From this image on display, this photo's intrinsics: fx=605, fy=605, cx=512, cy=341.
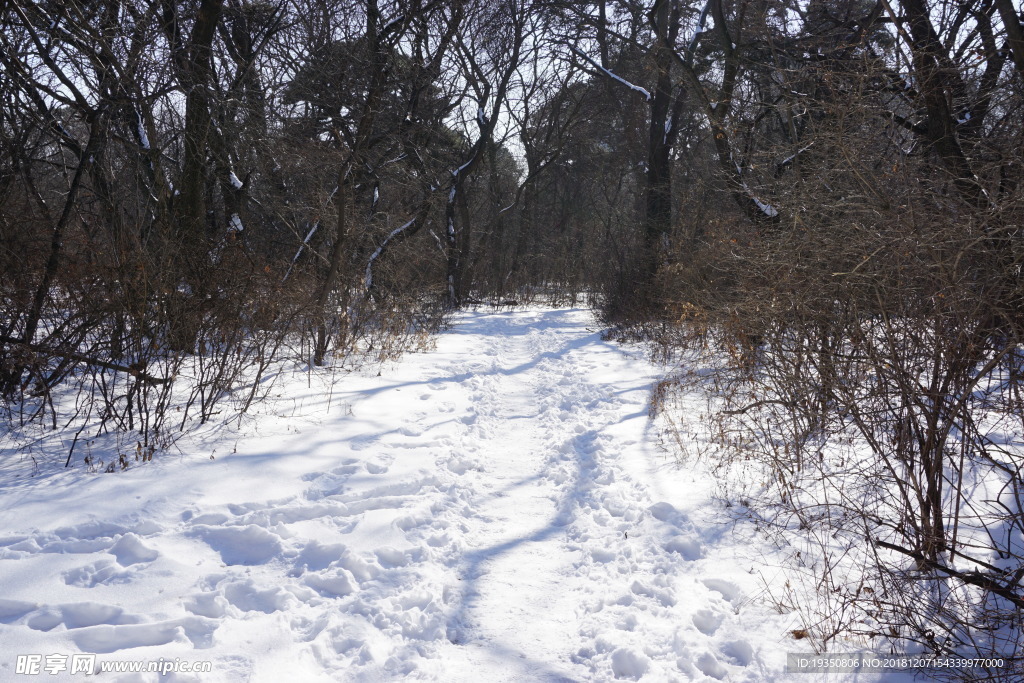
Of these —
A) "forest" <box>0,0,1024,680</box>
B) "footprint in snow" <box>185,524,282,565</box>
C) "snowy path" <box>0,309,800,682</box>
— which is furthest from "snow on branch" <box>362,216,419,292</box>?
"footprint in snow" <box>185,524,282,565</box>

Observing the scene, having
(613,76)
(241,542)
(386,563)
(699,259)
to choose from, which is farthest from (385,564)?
(613,76)

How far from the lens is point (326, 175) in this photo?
1105 cm

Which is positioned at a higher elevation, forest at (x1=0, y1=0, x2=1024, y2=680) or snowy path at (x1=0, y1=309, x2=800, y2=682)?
forest at (x1=0, y1=0, x2=1024, y2=680)

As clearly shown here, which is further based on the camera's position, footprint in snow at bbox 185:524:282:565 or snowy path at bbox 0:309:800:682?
footprint in snow at bbox 185:524:282:565

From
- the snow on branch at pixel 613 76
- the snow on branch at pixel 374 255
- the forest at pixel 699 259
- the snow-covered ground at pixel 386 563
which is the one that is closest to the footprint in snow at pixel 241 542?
the snow-covered ground at pixel 386 563

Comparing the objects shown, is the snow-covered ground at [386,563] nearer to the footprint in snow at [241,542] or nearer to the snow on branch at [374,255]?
the footprint in snow at [241,542]

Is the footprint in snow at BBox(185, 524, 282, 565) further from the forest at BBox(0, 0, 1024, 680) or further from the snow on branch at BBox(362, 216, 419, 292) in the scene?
the snow on branch at BBox(362, 216, 419, 292)

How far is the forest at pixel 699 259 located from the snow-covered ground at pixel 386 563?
468 mm

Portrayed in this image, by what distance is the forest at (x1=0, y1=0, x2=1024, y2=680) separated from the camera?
3.13 m

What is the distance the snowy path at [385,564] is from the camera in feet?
8.73

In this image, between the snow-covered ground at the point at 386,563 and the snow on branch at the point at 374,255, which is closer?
the snow-covered ground at the point at 386,563

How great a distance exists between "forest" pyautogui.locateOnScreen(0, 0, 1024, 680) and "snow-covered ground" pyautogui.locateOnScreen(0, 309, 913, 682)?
468 mm

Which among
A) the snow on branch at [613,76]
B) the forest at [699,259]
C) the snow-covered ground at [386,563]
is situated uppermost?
the snow on branch at [613,76]

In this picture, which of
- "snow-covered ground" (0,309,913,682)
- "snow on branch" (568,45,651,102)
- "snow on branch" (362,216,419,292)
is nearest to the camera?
"snow-covered ground" (0,309,913,682)
